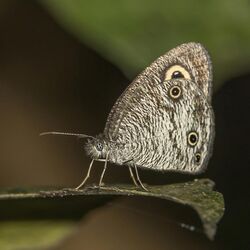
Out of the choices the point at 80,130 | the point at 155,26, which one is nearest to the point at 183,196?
the point at 155,26

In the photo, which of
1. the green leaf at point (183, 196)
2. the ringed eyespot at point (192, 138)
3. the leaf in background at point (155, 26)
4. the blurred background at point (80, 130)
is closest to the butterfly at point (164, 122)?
the ringed eyespot at point (192, 138)

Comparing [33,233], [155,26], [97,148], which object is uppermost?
[155,26]

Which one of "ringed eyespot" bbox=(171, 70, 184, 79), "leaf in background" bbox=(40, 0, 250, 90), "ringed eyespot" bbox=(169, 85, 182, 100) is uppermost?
"ringed eyespot" bbox=(171, 70, 184, 79)

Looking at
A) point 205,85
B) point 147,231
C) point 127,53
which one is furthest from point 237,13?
point 147,231

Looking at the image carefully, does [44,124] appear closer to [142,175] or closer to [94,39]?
[142,175]

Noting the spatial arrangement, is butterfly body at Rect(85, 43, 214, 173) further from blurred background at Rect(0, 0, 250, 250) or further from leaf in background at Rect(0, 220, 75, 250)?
leaf in background at Rect(0, 220, 75, 250)

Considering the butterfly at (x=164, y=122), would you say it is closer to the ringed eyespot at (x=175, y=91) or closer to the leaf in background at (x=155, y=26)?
the ringed eyespot at (x=175, y=91)

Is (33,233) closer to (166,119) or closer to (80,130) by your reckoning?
(166,119)

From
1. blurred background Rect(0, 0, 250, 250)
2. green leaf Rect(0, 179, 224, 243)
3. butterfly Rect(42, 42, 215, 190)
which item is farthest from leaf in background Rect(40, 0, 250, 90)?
blurred background Rect(0, 0, 250, 250)
